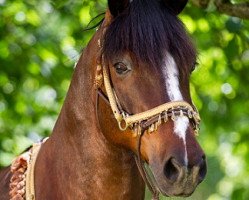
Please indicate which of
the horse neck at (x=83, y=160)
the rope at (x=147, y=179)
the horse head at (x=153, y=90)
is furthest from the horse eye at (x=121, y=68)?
the rope at (x=147, y=179)

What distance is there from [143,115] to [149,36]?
0.36 m

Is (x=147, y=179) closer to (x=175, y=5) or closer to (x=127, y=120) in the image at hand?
(x=127, y=120)

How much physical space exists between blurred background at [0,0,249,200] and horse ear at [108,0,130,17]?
3055 millimetres

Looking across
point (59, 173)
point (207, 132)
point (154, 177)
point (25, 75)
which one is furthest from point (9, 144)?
point (154, 177)

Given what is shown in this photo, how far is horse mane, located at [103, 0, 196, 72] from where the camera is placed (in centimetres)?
410

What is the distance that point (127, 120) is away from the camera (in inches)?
161

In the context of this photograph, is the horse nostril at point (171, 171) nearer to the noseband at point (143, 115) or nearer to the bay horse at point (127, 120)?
the bay horse at point (127, 120)

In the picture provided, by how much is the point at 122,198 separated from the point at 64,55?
416cm

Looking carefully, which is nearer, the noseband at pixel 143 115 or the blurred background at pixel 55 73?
the noseband at pixel 143 115

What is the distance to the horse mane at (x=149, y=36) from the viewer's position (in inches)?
161

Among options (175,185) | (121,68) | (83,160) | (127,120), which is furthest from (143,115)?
(83,160)

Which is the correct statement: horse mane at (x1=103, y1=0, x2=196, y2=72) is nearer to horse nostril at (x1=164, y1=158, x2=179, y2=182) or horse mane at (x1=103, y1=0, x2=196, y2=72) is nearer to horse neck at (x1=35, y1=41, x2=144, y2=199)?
horse neck at (x1=35, y1=41, x2=144, y2=199)

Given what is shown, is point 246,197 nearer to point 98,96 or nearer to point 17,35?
point 17,35

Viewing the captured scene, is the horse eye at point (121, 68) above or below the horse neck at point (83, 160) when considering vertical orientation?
above
